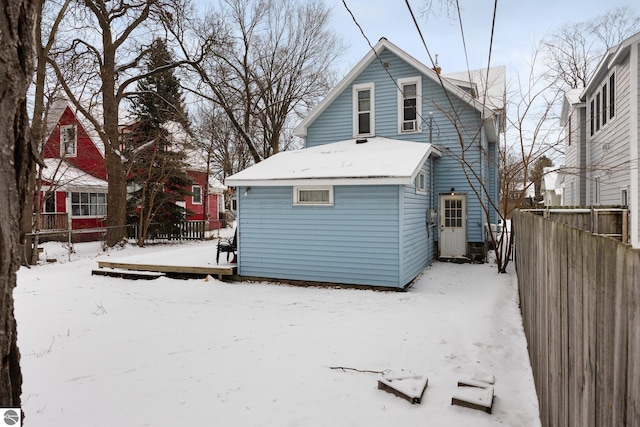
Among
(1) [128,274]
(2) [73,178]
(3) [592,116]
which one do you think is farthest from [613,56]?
(2) [73,178]

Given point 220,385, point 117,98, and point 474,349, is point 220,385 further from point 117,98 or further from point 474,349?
point 117,98

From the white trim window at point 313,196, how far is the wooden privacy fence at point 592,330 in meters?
6.66

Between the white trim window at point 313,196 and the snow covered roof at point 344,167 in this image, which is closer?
the snow covered roof at point 344,167

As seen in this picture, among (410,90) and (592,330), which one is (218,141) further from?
(592,330)

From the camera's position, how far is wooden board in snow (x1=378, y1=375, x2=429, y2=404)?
3645 millimetres

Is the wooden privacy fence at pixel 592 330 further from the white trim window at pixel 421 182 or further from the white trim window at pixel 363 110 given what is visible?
the white trim window at pixel 363 110

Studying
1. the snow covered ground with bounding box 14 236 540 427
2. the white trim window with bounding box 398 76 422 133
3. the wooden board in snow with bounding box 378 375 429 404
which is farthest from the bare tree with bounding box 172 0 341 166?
the wooden board in snow with bounding box 378 375 429 404

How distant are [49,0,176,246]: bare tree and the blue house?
821 cm

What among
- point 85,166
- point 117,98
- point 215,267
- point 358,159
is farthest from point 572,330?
point 85,166

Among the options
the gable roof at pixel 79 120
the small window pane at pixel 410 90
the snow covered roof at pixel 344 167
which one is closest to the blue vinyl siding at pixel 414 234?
the snow covered roof at pixel 344 167

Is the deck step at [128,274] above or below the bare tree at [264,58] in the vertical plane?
below

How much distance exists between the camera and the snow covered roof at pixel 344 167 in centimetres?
847

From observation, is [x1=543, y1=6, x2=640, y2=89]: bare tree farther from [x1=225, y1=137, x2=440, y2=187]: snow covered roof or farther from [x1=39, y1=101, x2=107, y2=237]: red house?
[x1=39, y1=101, x2=107, y2=237]: red house

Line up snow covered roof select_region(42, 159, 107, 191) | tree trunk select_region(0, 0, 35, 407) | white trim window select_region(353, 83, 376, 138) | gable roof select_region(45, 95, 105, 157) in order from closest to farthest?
tree trunk select_region(0, 0, 35, 407)
white trim window select_region(353, 83, 376, 138)
snow covered roof select_region(42, 159, 107, 191)
gable roof select_region(45, 95, 105, 157)
